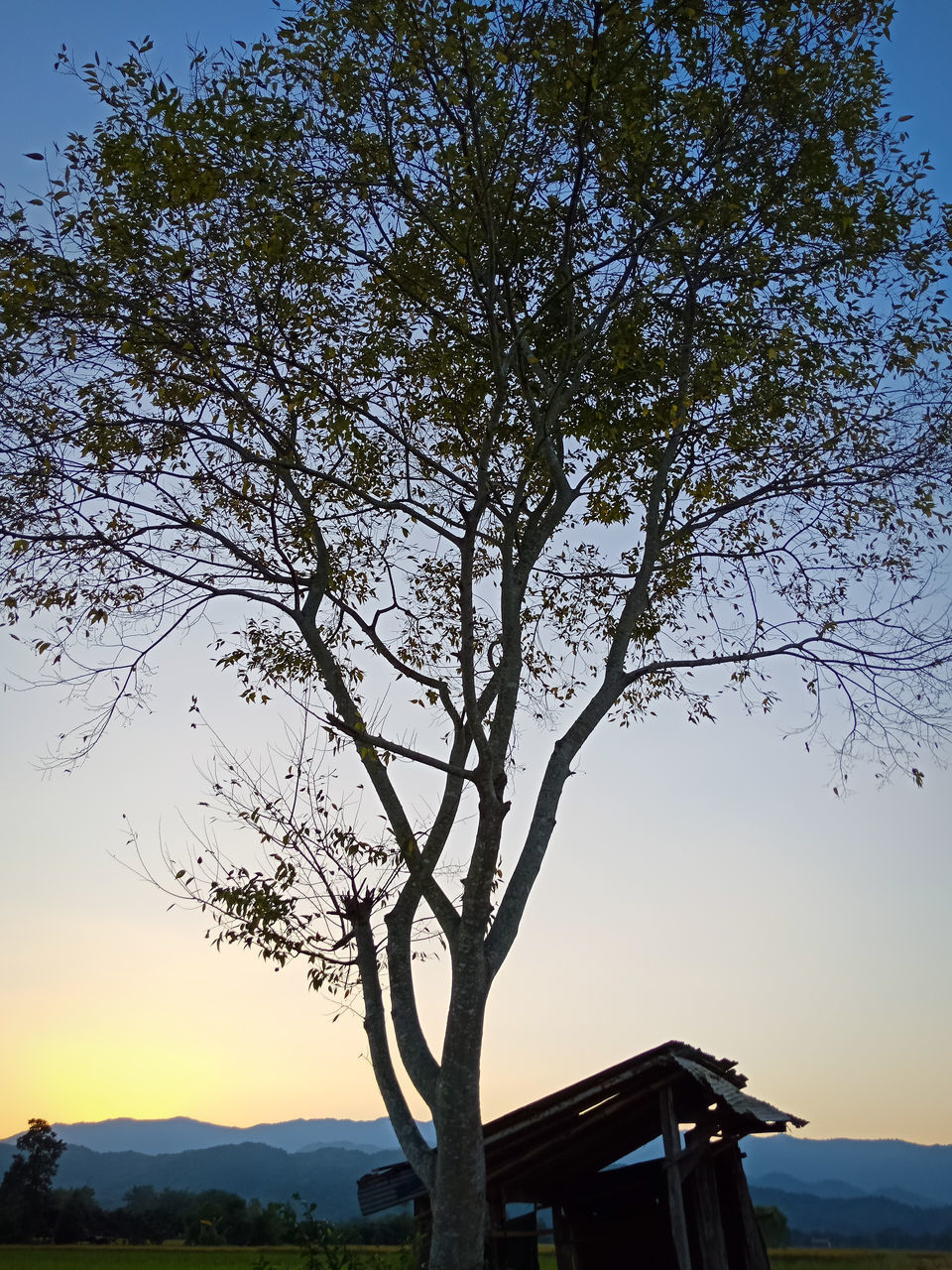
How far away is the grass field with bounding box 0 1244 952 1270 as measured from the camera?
25.7 m

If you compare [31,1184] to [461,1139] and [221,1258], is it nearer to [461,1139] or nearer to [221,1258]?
[221,1258]

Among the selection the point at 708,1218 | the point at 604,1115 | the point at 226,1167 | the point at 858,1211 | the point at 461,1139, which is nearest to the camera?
the point at 461,1139

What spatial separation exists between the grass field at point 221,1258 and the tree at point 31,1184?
2.64m

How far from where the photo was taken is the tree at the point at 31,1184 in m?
33.1

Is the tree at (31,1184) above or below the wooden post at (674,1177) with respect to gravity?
above

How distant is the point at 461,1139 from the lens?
870cm

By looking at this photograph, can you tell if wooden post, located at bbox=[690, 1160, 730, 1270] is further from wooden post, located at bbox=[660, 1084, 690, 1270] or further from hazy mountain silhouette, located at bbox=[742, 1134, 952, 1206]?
hazy mountain silhouette, located at bbox=[742, 1134, 952, 1206]

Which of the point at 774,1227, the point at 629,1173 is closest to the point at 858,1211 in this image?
the point at 774,1227

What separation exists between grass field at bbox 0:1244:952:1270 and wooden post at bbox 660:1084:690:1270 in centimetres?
1566

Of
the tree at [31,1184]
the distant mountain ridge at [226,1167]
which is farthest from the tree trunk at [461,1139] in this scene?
the distant mountain ridge at [226,1167]

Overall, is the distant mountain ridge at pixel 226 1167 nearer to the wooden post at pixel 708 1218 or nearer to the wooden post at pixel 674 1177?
the wooden post at pixel 708 1218

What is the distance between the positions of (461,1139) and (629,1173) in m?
6.42

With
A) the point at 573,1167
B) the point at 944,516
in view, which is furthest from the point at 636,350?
the point at 573,1167

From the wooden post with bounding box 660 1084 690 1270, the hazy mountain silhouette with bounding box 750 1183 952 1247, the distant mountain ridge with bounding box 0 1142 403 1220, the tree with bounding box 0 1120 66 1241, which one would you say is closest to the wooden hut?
the wooden post with bounding box 660 1084 690 1270
